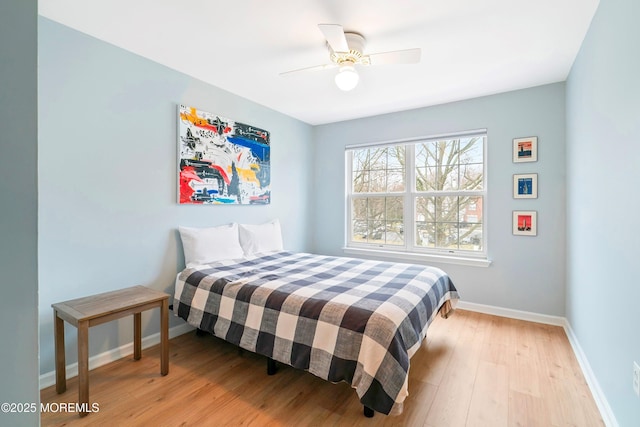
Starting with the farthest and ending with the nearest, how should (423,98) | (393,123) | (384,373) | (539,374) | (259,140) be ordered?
(393,123), (259,140), (423,98), (539,374), (384,373)

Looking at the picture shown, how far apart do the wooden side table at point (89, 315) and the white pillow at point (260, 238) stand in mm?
1141

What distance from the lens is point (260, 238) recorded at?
10.9 feet

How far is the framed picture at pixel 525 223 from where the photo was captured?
3.02m

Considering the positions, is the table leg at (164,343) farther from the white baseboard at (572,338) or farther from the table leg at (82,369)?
the white baseboard at (572,338)

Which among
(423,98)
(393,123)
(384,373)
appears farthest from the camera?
(393,123)

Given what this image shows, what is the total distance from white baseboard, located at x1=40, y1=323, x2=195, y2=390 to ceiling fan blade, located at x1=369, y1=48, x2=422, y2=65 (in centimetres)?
283

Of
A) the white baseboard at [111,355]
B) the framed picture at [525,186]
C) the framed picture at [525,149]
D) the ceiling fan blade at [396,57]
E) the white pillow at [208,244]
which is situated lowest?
the white baseboard at [111,355]

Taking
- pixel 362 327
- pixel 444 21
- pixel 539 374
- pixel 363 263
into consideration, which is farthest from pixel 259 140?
pixel 539 374

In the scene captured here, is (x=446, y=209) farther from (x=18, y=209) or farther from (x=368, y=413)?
(x=18, y=209)

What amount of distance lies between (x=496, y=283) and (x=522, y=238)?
1.82 feet

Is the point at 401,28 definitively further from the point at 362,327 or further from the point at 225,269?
the point at 225,269

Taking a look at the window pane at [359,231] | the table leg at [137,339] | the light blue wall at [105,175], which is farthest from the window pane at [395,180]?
the table leg at [137,339]

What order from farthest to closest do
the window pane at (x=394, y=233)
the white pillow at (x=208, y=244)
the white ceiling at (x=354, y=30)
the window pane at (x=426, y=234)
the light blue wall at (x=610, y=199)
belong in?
1. the window pane at (x=394, y=233)
2. the window pane at (x=426, y=234)
3. the white pillow at (x=208, y=244)
4. the white ceiling at (x=354, y=30)
5. the light blue wall at (x=610, y=199)

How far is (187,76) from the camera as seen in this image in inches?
110
